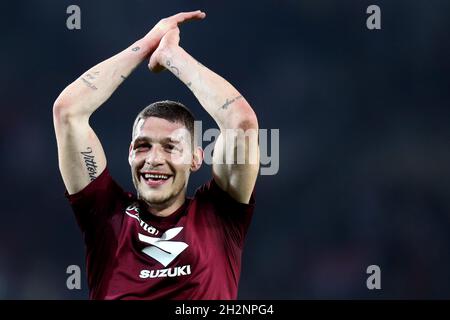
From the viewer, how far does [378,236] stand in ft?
21.3

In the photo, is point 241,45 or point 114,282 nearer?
point 114,282

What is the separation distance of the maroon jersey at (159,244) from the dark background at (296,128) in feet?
9.65

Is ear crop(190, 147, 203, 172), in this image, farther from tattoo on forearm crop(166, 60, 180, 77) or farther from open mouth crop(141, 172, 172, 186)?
tattoo on forearm crop(166, 60, 180, 77)

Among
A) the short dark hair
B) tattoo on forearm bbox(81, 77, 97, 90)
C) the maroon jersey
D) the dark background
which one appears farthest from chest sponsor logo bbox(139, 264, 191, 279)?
the dark background

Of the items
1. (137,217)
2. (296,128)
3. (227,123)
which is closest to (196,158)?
(227,123)

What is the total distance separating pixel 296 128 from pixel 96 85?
3600 mm

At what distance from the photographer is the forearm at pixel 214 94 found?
11.0ft

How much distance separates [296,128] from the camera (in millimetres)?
6805
